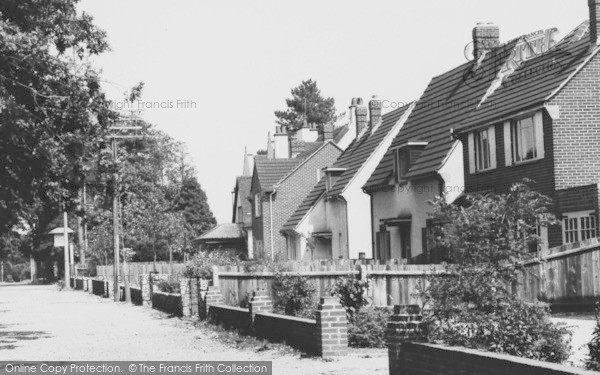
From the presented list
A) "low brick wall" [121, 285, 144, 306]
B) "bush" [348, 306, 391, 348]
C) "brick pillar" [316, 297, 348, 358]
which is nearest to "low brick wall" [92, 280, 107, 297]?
"low brick wall" [121, 285, 144, 306]

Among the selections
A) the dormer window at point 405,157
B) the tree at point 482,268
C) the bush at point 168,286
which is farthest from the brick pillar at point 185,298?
the tree at point 482,268

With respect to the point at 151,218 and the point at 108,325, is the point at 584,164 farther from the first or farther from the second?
the point at 151,218

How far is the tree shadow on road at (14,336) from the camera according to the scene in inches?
830

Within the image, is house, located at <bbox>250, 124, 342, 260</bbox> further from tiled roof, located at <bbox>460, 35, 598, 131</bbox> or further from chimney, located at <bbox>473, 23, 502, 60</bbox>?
tiled roof, located at <bbox>460, 35, 598, 131</bbox>

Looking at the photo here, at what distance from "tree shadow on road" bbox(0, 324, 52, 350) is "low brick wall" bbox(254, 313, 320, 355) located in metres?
5.80

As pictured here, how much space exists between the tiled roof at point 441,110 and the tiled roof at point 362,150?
1.82 meters

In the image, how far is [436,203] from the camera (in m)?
11.9

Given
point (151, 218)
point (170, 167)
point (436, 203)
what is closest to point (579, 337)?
point (436, 203)

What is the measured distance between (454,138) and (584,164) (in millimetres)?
6936

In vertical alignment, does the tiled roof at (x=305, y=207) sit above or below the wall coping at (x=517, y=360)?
above

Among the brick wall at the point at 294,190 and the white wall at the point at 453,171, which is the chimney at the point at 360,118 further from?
the white wall at the point at 453,171

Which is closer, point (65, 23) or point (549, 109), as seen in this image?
point (65, 23)

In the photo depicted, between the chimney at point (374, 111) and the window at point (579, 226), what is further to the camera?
the chimney at point (374, 111)

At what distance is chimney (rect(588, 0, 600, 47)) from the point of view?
27.9 metres
